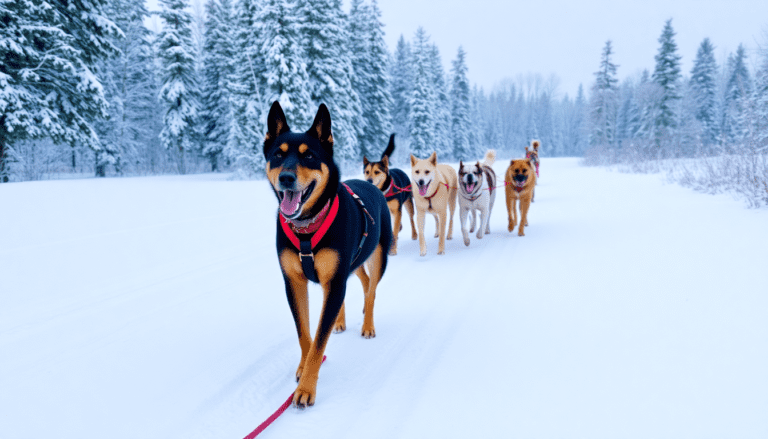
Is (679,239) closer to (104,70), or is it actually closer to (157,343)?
(157,343)

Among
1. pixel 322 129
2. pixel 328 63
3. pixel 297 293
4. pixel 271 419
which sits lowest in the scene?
pixel 271 419

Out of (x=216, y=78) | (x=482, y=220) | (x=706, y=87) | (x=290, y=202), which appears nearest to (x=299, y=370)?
(x=290, y=202)

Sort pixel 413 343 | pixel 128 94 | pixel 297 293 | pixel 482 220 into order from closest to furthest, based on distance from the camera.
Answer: pixel 297 293, pixel 413 343, pixel 482 220, pixel 128 94

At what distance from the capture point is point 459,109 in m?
45.4

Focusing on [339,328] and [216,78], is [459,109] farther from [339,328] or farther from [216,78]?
[339,328]

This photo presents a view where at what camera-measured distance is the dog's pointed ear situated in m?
2.34

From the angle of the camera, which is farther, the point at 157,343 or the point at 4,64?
the point at 4,64

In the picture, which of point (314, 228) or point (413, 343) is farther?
point (413, 343)

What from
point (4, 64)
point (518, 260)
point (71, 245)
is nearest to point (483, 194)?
point (518, 260)

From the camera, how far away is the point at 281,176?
6.68 feet

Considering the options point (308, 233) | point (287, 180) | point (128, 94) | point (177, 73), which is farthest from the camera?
point (128, 94)

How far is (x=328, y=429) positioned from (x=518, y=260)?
3768mm

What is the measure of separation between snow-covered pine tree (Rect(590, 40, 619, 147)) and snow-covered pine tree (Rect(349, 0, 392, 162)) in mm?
25248

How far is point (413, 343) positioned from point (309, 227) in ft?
4.11
